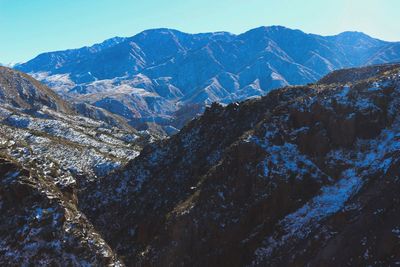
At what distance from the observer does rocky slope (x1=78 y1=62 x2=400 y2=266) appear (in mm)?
22797

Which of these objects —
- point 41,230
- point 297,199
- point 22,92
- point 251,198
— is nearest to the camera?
point 41,230

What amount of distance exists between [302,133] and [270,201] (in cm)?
650

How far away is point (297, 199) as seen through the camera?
93.2 ft

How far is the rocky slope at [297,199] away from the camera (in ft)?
74.8

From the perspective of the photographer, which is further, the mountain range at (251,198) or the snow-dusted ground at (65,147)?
the snow-dusted ground at (65,147)

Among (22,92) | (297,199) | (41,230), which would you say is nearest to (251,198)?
(297,199)

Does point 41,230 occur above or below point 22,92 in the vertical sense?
below

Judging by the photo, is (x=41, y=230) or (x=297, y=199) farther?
(x=297, y=199)

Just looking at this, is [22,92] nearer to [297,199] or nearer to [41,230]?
[41,230]

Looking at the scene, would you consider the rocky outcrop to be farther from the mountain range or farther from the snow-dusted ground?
the snow-dusted ground

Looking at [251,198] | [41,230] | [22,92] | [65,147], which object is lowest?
[251,198]

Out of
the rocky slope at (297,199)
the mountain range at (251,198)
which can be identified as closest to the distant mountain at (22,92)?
the mountain range at (251,198)

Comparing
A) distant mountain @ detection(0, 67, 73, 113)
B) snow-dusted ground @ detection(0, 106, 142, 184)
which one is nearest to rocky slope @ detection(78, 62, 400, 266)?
snow-dusted ground @ detection(0, 106, 142, 184)

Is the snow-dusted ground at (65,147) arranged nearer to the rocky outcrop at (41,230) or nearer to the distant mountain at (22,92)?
the rocky outcrop at (41,230)
